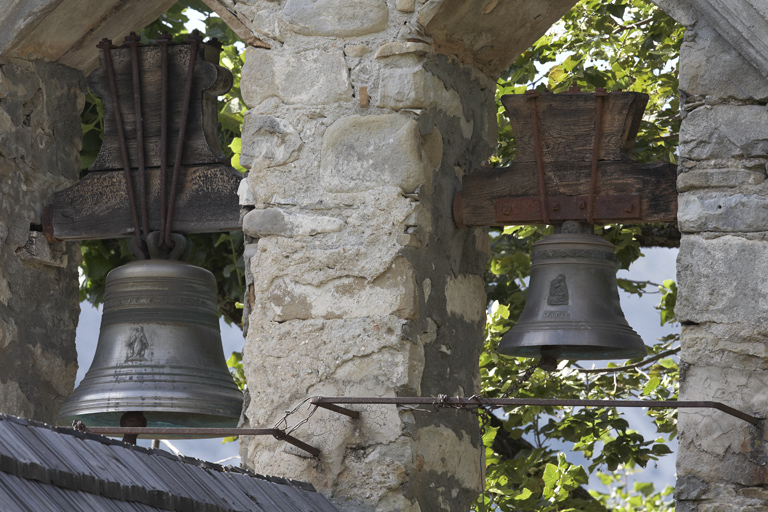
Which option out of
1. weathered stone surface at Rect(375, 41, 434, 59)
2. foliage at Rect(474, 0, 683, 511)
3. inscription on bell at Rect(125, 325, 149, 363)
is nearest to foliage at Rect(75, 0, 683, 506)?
foliage at Rect(474, 0, 683, 511)

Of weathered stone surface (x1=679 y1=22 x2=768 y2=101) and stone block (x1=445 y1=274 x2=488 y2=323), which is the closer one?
weathered stone surface (x1=679 y1=22 x2=768 y2=101)

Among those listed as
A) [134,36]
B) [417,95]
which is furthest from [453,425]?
[134,36]

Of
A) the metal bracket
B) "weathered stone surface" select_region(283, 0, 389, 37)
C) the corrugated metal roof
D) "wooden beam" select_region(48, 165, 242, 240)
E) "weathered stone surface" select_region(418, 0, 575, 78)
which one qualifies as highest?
→ "weathered stone surface" select_region(418, 0, 575, 78)

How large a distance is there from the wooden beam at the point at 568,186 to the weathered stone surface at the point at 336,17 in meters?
0.49

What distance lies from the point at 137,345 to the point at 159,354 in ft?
0.23

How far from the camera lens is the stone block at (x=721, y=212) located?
9.05ft

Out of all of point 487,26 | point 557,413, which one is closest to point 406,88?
point 487,26

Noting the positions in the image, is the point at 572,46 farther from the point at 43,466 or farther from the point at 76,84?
the point at 43,466

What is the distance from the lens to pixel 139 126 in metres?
3.53

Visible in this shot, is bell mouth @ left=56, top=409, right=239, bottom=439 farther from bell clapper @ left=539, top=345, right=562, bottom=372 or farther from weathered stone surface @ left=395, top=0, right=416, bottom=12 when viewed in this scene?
weathered stone surface @ left=395, top=0, right=416, bottom=12

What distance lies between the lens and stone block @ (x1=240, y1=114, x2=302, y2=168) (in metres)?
3.13

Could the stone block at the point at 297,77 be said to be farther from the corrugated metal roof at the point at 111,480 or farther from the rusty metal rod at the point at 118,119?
the corrugated metal roof at the point at 111,480

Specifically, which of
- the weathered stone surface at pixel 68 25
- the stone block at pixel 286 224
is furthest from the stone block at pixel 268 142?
the weathered stone surface at pixel 68 25

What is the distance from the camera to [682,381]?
2816 millimetres
